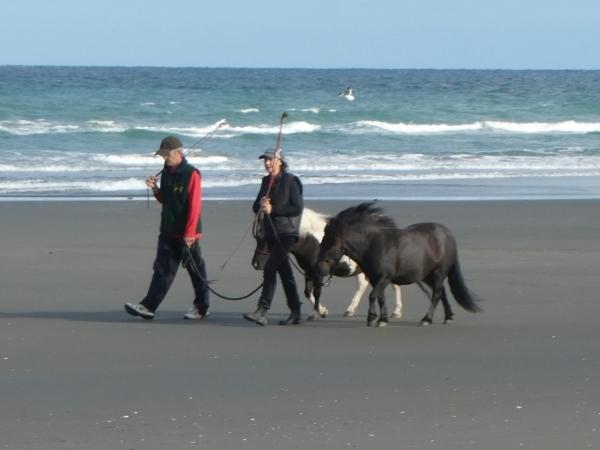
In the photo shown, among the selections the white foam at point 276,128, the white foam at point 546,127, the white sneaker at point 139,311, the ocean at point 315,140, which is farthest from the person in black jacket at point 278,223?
the white foam at point 546,127

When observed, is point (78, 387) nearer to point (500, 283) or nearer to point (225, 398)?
point (225, 398)

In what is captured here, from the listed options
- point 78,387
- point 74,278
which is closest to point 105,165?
point 74,278

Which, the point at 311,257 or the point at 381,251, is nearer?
the point at 381,251

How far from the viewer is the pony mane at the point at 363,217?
28.6 ft

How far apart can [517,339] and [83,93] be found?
163 feet

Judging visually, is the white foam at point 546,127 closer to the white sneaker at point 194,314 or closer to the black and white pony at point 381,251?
the black and white pony at point 381,251

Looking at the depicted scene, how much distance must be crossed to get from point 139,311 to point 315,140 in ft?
85.9

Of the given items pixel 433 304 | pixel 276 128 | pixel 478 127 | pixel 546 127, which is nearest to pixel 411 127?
pixel 478 127

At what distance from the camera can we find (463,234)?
45.9 ft

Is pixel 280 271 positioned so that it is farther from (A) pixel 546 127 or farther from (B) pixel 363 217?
(A) pixel 546 127

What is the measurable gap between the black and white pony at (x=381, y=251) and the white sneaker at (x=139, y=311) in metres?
1.29

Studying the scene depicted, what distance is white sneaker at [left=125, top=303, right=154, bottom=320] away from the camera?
8.84m

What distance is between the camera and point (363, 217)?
8.79 m

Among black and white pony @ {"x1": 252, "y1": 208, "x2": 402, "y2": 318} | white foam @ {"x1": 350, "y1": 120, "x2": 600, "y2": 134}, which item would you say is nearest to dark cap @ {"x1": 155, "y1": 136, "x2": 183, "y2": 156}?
black and white pony @ {"x1": 252, "y1": 208, "x2": 402, "y2": 318}
